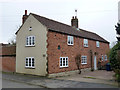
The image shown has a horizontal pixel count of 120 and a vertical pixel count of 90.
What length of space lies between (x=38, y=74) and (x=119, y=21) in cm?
2604

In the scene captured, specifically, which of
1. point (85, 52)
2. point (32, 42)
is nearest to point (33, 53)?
point (32, 42)

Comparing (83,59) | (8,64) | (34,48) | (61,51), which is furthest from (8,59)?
(83,59)

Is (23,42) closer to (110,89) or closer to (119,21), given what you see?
(110,89)

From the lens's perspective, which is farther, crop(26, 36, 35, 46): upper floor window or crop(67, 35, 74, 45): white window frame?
crop(67, 35, 74, 45): white window frame

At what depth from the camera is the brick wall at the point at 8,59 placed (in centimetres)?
1868

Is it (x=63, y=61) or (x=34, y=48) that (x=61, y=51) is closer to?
(x=63, y=61)

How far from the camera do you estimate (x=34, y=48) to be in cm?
1603

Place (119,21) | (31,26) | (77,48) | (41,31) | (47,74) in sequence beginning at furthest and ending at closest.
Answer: (119,21), (77,48), (31,26), (41,31), (47,74)

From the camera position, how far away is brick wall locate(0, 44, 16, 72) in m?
18.7

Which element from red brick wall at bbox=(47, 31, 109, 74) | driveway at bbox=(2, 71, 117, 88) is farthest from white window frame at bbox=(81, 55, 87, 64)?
driveway at bbox=(2, 71, 117, 88)

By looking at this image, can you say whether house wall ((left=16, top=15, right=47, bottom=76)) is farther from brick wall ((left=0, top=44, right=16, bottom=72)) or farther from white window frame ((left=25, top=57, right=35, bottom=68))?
brick wall ((left=0, top=44, right=16, bottom=72))

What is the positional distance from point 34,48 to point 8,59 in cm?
607

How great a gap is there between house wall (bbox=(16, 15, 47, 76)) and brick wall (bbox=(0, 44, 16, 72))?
1414 mm

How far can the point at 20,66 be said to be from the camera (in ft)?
56.2
